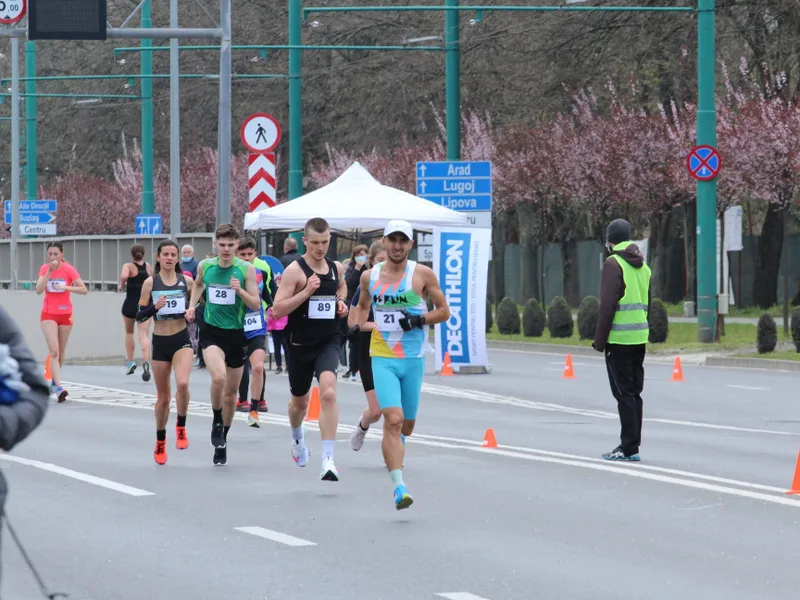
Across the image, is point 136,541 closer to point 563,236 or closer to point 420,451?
point 420,451

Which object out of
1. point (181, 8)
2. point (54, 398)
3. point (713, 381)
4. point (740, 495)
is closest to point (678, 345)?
point (713, 381)

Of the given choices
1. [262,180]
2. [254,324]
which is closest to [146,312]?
[254,324]

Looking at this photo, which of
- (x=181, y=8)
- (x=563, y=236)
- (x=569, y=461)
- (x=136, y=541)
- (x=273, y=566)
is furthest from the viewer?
(x=181, y=8)

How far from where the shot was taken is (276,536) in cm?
991

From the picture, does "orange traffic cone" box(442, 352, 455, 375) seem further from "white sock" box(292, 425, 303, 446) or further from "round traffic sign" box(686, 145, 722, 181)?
"white sock" box(292, 425, 303, 446)

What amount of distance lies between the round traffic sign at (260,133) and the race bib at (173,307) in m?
11.7

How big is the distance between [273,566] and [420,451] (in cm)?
579

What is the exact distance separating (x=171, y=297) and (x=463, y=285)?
1083cm

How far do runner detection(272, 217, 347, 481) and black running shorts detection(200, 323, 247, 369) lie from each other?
3.61 feet

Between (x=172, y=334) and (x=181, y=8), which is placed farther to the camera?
(x=181, y=8)

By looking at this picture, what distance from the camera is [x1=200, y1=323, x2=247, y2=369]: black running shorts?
→ 13.9m

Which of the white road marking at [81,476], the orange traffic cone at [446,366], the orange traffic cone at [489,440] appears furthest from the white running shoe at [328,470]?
the orange traffic cone at [446,366]

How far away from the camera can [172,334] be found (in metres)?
14.1

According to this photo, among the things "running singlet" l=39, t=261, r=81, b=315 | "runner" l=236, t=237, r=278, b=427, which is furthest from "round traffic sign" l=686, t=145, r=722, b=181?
"runner" l=236, t=237, r=278, b=427
